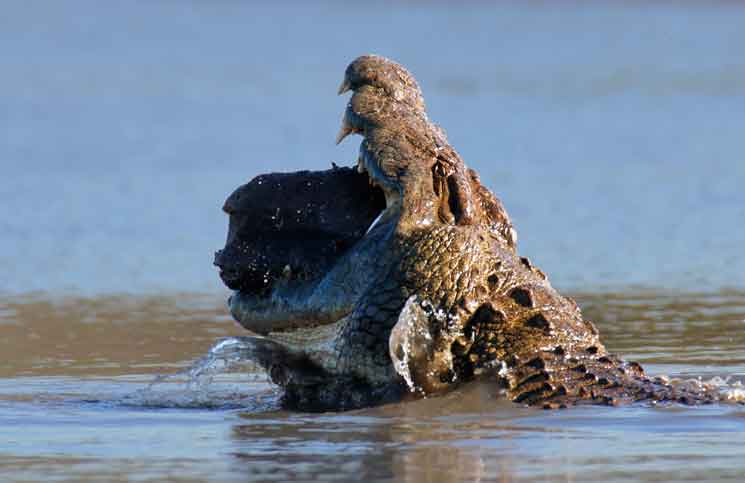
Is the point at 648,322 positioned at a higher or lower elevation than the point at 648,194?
lower

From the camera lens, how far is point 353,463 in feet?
20.0

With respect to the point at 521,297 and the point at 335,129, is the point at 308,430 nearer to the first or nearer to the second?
the point at 521,297

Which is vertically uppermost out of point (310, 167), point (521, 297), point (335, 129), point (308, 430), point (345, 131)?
point (335, 129)

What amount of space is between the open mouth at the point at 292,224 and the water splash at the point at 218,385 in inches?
9.9

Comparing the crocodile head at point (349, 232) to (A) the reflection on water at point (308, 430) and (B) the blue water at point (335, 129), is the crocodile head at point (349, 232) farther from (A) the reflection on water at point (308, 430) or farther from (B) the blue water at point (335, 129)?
(B) the blue water at point (335, 129)

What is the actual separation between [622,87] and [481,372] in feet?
62.6

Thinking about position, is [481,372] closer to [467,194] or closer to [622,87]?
[467,194]

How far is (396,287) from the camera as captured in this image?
6.72 m

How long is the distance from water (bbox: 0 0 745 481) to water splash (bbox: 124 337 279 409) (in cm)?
3

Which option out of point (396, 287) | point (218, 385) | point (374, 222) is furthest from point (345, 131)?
point (218, 385)

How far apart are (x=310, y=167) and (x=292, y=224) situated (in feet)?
30.1

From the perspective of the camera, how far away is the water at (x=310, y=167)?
6406mm


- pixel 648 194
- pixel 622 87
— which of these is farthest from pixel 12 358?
pixel 622 87

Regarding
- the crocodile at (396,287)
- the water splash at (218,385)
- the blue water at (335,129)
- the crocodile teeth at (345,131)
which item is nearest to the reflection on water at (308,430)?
the water splash at (218,385)
